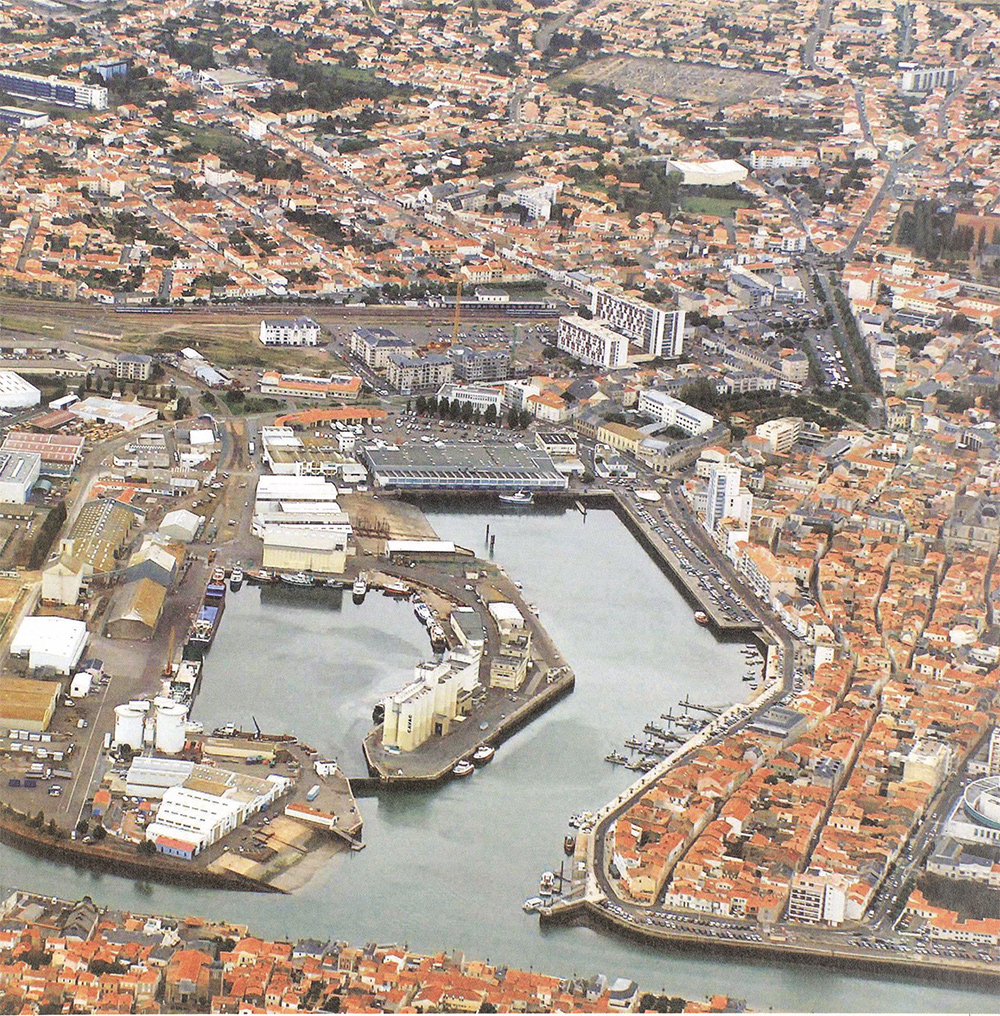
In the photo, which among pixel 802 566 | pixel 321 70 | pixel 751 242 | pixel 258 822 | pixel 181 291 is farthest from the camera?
pixel 321 70

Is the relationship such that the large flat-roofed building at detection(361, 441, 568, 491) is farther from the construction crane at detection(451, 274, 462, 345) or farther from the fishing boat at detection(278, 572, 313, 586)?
the construction crane at detection(451, 274, 462, 345)

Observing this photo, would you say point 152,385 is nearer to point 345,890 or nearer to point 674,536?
point 674,536

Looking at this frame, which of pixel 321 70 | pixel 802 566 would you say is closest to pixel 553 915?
pixel 802 566

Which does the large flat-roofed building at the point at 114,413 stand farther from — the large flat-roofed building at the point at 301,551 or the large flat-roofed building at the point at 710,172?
the large flat-roofed building at the point at 710,172

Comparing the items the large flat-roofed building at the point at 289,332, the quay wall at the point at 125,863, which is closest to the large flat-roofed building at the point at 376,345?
the large flat-roofed building at the point at 289,332

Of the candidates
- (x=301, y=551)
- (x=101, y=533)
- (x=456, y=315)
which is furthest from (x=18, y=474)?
(x=456, y=315)

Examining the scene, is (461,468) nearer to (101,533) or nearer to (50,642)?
(101,533)

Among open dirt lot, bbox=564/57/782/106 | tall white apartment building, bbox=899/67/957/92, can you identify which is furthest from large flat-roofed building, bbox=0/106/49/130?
tall white apartment building, bbox=899/67/957/92
